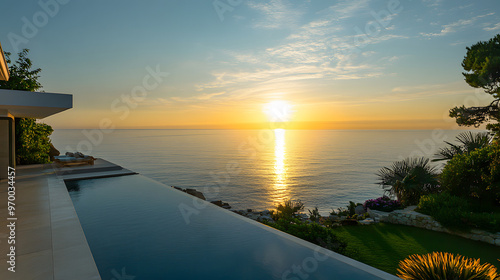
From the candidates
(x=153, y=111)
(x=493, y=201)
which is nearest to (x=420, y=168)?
(x=493, y=201)

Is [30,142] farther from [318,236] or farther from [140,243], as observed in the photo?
[318,236]

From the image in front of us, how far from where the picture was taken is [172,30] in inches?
614

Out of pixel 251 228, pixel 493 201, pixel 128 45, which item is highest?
pixel 128 45

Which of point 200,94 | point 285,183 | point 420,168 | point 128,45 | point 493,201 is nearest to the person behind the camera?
point 493,201

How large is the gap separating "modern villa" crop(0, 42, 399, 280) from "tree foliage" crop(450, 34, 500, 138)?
13222 mm

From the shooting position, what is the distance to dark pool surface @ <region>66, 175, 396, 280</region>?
3.86m

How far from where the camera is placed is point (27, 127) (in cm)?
1470

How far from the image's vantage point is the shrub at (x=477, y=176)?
10.4m

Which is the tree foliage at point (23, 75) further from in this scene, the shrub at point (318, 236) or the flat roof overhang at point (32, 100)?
the shrub at point (318, 236)

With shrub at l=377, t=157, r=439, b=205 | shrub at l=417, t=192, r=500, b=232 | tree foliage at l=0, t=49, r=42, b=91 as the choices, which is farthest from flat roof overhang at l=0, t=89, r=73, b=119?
shrub at l=377, t=157, r=439, b=205

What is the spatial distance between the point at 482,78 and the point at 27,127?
24.8m

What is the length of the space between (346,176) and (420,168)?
21753 millimetres

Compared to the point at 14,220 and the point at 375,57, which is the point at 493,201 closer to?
the point at 375,57

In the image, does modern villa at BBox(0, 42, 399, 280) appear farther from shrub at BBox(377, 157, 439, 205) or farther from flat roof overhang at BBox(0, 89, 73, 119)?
shrub at BBox(377, 157, 439, 205)
